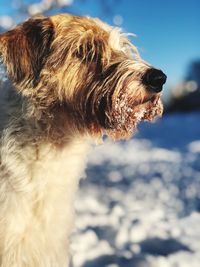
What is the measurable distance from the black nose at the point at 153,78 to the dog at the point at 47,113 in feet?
0.08

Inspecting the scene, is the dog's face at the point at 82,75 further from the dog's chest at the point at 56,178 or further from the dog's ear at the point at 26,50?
the dog's chest at the point at 56,178

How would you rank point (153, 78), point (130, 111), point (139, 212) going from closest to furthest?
1. point (153, 78)
2. point (130, 111)
3. point (139, 212)

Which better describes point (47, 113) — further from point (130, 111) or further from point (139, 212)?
point (139, 212)

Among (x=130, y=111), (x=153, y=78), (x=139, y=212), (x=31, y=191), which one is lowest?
(x=31, y=191)

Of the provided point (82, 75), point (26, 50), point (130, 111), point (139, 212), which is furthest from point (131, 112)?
point (139, 212)

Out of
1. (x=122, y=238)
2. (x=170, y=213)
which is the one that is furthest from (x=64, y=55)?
(x=170, y=213)

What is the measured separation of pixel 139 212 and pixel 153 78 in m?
3.45

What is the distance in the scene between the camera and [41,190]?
4.29 m

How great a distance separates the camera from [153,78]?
13.2 feet

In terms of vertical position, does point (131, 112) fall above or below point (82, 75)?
below

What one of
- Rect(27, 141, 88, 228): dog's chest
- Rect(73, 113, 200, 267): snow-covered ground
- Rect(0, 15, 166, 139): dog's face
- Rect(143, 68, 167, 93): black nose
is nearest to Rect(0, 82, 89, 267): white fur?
Rect(27, 141, 88, 228): dog's chest

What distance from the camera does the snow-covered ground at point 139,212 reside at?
5.73 meters

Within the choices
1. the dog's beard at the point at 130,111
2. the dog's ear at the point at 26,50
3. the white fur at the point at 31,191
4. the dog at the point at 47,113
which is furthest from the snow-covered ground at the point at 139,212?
the dog's ear at the point at 26,50

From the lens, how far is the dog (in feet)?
13.8
